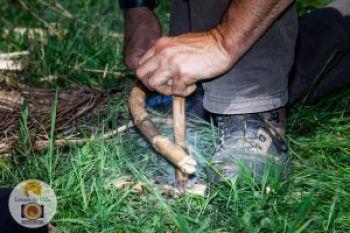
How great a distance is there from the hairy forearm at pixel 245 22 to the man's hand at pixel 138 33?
53cm

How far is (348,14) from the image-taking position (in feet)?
7.50

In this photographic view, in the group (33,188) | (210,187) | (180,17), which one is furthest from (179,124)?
(180,17)

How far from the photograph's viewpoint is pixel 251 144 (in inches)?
→ 70.9

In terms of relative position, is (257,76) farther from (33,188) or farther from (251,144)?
(33,188)

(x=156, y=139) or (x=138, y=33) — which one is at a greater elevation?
(x=138, y=33)

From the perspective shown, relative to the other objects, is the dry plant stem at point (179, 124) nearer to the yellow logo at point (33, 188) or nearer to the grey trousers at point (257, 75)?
the grey trousers at point (257, 75)

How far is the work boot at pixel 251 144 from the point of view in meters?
1.73

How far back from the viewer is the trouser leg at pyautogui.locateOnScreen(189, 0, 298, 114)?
1818 mm

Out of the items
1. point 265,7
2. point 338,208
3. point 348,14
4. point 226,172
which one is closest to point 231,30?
point 265,7

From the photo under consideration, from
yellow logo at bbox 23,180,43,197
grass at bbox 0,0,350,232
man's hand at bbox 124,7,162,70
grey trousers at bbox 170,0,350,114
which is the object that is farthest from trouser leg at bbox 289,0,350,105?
yellow logo at bbox 23,180,43,197

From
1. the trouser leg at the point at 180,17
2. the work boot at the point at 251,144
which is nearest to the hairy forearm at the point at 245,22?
the work boot at the point at 251,144

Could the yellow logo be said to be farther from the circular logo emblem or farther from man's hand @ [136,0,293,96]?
man's hand @ [136,0,293,96]

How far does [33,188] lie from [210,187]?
0.48m

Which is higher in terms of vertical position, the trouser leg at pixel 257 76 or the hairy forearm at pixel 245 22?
the hairy forearm at pixel 245 22
